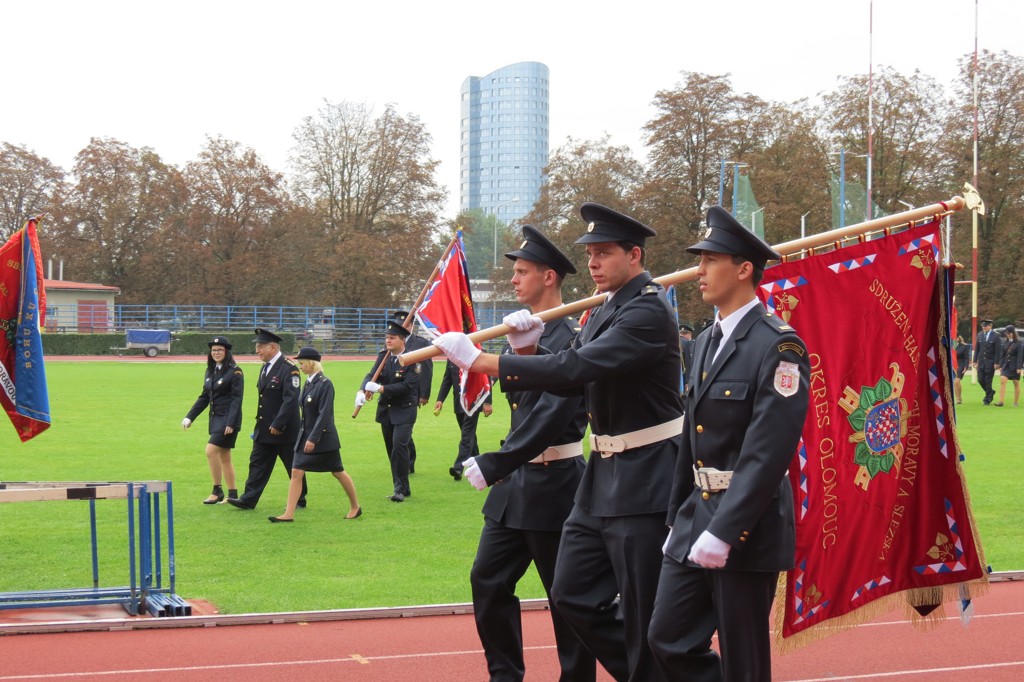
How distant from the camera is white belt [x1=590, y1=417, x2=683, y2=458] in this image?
450 cm

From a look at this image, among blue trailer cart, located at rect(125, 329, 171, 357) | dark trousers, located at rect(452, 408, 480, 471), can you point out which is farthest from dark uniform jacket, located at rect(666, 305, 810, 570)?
blue trailer cart, located at rect(125, 329, 171, 357)

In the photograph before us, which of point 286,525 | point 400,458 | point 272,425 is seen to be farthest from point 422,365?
point 286,525

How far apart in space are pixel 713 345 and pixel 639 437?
21.1 inches

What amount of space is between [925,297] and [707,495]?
190 cm

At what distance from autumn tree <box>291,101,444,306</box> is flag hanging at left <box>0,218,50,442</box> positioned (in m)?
51.9

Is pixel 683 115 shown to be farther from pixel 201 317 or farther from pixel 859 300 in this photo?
pixel 859 300

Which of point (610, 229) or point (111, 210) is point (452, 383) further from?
point (111, 210)

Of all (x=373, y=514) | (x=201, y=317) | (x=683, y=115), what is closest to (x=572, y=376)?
(x=373, y=514)

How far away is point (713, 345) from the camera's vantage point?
4184 mm

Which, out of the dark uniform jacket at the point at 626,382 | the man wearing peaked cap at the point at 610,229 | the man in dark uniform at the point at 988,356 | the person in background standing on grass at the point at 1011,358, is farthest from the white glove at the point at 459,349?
Answer: the man in dark uniform at the point at 988,356

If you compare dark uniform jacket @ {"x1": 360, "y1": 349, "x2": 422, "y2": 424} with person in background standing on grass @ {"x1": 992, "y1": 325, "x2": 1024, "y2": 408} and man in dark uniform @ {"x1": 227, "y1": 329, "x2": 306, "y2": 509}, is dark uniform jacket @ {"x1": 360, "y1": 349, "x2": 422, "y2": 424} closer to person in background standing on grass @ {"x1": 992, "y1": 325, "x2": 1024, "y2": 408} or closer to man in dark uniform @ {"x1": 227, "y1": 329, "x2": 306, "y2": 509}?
man in dark uniform @ {"x1": 227, "y1": 329, "x2": 306, "y2": 509}

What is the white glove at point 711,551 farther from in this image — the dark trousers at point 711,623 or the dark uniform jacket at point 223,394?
the dark uniform jacket at point 223,394

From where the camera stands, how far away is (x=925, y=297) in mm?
5250

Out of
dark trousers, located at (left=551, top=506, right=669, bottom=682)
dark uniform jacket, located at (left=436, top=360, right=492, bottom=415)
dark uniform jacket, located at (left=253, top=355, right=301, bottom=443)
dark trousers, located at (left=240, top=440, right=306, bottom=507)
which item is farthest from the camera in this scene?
dark uniform jacket, located at (left=436, top=360, right=492, bottom=415)
